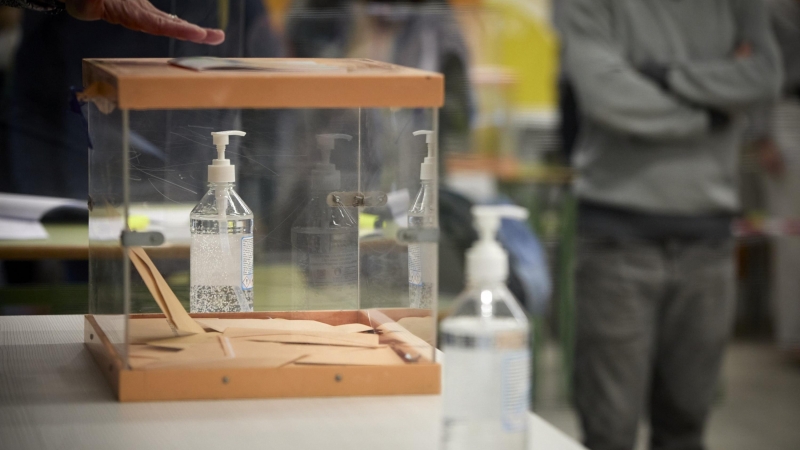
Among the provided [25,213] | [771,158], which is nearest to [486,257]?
[25,213]

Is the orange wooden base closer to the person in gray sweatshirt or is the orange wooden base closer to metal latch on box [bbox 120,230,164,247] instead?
metal latch on box [bbox 120,230,164,247]

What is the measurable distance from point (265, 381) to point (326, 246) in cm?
21

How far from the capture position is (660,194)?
6.53 ft

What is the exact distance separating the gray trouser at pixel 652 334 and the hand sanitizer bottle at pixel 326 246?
1110 millimetres

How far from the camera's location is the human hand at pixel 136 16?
1201 mm

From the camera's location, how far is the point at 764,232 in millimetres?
4062

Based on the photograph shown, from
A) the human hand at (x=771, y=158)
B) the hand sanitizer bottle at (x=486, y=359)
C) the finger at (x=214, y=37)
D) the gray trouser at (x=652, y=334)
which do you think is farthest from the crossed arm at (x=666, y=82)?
the human hand at (x=771, y=158)

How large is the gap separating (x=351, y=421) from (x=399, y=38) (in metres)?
2.09

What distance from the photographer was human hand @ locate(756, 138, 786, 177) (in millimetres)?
3846

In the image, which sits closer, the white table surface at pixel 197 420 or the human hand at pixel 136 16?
the white table surface at pixel 197 420

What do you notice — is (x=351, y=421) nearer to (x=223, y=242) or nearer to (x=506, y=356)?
(x=506, y=356)

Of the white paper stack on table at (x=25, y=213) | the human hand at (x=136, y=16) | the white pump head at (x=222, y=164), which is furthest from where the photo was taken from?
the white paper stack on table at (x=25, y=213)

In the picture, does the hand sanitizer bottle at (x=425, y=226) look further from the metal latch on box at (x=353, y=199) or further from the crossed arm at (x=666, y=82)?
the crossed arm at (x=666, y=82)

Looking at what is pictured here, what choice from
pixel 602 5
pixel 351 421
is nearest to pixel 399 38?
pixel 602 5
